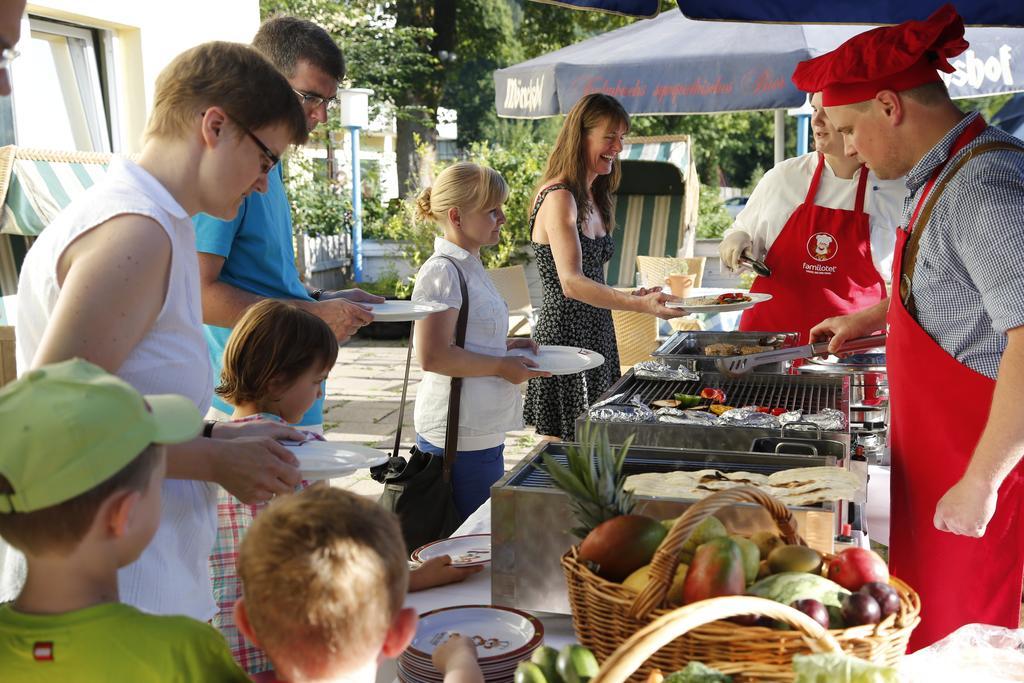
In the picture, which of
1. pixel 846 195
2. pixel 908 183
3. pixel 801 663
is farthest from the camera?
pixel 846 195

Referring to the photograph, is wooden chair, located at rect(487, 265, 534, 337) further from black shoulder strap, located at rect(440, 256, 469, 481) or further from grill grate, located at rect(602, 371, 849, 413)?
grill grate, located at rect(602, 371, 849, 413)

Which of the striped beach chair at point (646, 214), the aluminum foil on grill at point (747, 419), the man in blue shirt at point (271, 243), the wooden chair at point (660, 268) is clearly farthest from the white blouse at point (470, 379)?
the striped beach chair at point (646, 214)

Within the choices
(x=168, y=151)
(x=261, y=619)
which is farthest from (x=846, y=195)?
(x=261, y=619)

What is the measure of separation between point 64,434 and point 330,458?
691 mm

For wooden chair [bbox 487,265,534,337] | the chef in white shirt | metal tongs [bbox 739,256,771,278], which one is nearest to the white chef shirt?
the chef in white shirt

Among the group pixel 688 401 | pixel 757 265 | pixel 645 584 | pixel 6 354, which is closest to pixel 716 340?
pixel 757 265

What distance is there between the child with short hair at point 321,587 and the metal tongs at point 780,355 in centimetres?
217

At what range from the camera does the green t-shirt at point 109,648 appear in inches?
44.3

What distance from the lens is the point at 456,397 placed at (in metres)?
3.20

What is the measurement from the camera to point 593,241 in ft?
13.7

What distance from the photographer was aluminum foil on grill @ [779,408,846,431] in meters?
2.37

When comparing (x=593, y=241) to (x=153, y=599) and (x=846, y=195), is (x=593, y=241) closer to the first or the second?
(x=846, y=195)

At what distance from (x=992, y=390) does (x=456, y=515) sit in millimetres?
1623

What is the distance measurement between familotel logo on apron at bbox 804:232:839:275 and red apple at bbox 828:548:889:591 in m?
2.71
